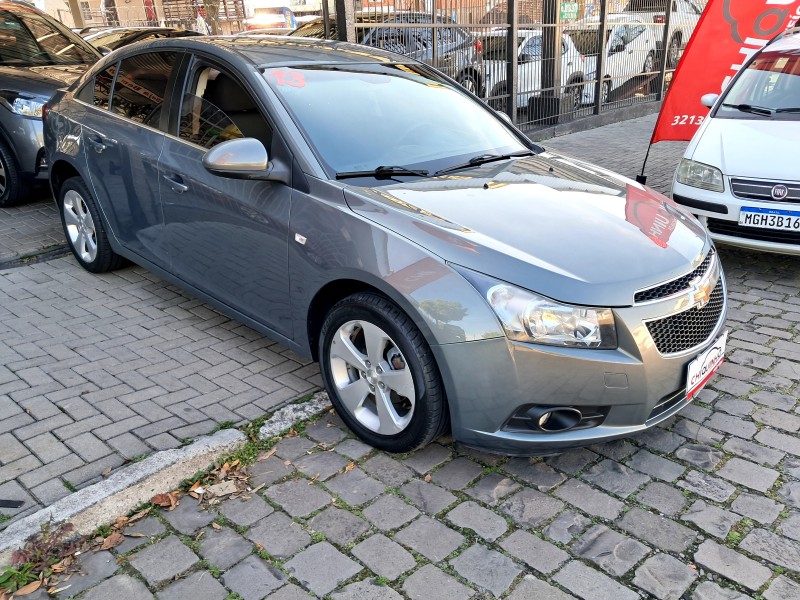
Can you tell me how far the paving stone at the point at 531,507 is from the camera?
2.76 meters

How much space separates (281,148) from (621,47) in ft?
35.1

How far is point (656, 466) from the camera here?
3070 mm

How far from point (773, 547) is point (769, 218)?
2942 mm

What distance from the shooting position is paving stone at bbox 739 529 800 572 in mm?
2509

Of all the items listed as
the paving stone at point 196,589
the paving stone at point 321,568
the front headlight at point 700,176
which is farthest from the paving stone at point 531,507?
the front headlight at point 700,176

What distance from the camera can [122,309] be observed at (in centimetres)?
472

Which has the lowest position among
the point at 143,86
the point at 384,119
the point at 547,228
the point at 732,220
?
the point at 732,220

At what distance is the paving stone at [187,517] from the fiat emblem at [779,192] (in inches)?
→ 166

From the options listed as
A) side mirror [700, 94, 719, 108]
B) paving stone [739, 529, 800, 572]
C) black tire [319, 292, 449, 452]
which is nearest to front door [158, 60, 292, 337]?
black tire [319, 292, 449, 452]

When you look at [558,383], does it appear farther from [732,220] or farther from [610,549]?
[732,220]

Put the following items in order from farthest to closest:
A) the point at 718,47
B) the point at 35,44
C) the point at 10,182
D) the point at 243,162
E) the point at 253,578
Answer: the point at 35,44 → the point at 718,47 → the point at 10,182 → the point at 243,162 → the point at 253,578

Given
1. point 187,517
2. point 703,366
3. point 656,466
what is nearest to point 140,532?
point 187,517

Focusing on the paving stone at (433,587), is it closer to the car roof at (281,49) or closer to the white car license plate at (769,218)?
the car roof at (281,49)

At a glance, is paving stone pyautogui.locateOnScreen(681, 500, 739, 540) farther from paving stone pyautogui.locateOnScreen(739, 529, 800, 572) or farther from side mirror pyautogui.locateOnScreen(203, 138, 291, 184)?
side mirror pyautogui.locateOnScreen(203, 138, 291, 184)
